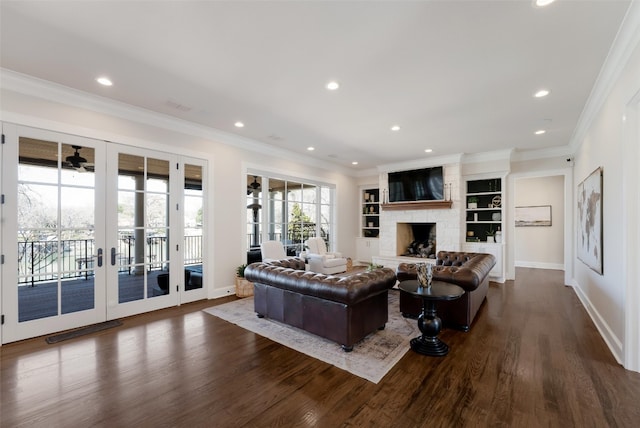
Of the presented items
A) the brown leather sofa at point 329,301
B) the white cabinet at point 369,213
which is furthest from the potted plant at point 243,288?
the white cabinet at point 369,213

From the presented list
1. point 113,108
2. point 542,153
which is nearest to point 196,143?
point 113,108

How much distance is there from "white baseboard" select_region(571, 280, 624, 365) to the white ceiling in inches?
110

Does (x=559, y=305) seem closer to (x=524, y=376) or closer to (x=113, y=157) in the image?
(x=524, y=376)

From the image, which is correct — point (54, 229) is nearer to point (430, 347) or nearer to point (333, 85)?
point (333, 85)

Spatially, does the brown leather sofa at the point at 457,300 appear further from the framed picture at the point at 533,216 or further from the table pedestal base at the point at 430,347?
the framed picture at the point at 533,216

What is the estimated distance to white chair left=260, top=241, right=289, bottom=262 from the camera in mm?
5773

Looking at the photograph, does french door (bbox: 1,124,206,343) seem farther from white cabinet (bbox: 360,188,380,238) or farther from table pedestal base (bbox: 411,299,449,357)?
white cabinet (bbox: 360,188,380,238)

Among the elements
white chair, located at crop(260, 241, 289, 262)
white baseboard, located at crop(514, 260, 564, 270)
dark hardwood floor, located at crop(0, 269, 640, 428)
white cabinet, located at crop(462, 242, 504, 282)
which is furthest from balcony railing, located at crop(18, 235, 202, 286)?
white baseboard, located at crop(514, 260, 564, 270)

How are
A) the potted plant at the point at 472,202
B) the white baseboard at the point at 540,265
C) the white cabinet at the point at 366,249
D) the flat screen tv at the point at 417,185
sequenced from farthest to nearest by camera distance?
the white cabinet at the point at 366,249, the white baseboard at the point at 540,265, the potted plant at the point at 472,202, the flat screen tv at the point at 417,185

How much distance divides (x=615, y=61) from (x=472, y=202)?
4820mm

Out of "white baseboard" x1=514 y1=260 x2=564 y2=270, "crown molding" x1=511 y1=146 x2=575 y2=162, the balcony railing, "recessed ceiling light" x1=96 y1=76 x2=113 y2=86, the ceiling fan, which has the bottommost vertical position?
"white baseboard" x1=514 y1=260 x2=564 y2=270

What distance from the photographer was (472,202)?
7320mm

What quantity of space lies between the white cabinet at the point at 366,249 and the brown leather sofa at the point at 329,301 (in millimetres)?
5224

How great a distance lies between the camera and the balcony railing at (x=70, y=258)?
11.0 feet
